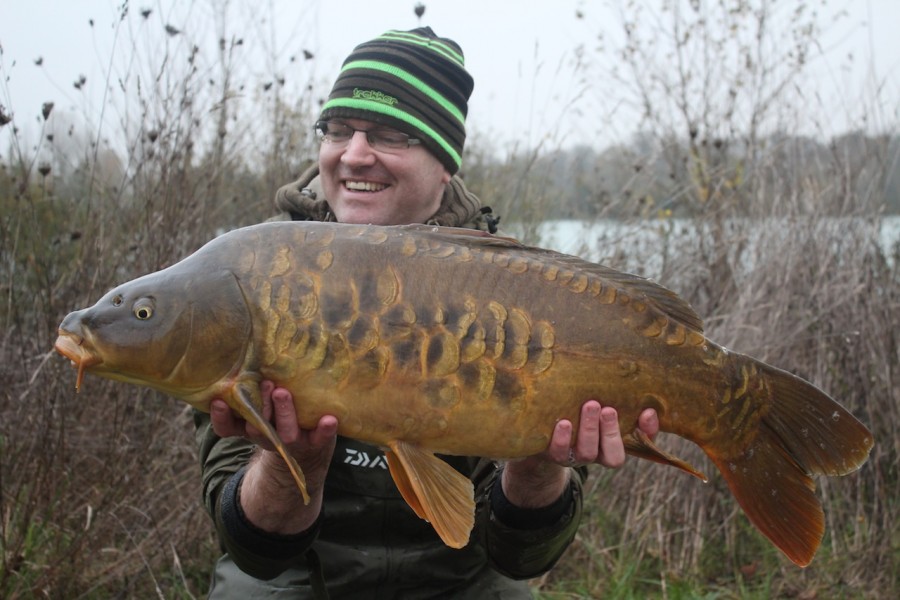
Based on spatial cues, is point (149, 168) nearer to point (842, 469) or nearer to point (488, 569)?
point (488, 569)

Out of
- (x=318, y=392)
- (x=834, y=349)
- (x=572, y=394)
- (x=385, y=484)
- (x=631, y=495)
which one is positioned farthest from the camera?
(x=834, y=349)

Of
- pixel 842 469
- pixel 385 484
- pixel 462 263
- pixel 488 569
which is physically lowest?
pixel 488 569

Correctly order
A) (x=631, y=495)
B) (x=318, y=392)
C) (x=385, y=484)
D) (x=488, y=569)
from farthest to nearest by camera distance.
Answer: (x=631, y=495), (x=488, y=569), (x=385, y=484), (x=318, y=392)

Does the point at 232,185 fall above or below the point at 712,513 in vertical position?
above

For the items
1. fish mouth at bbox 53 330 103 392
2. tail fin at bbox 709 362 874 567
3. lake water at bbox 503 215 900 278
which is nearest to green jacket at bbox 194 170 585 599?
tail fin at bbox 709 362 874 567

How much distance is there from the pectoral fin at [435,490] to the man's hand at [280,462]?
0.38 feet

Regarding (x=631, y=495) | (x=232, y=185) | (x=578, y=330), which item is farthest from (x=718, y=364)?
(x=232, y=185)

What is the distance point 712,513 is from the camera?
3.14 metres

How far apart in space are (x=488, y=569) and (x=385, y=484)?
0.34m

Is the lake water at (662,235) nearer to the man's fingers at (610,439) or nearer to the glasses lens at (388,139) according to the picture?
the glasses lens at (388,139)

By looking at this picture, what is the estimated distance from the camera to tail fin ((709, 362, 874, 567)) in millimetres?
1562

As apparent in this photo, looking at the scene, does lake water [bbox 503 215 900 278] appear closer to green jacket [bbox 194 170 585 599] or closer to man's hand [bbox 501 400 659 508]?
green jacket [bbox 194 170 585 599]

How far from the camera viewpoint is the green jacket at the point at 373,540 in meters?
1.82

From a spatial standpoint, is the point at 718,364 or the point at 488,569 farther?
the point at 488,569
